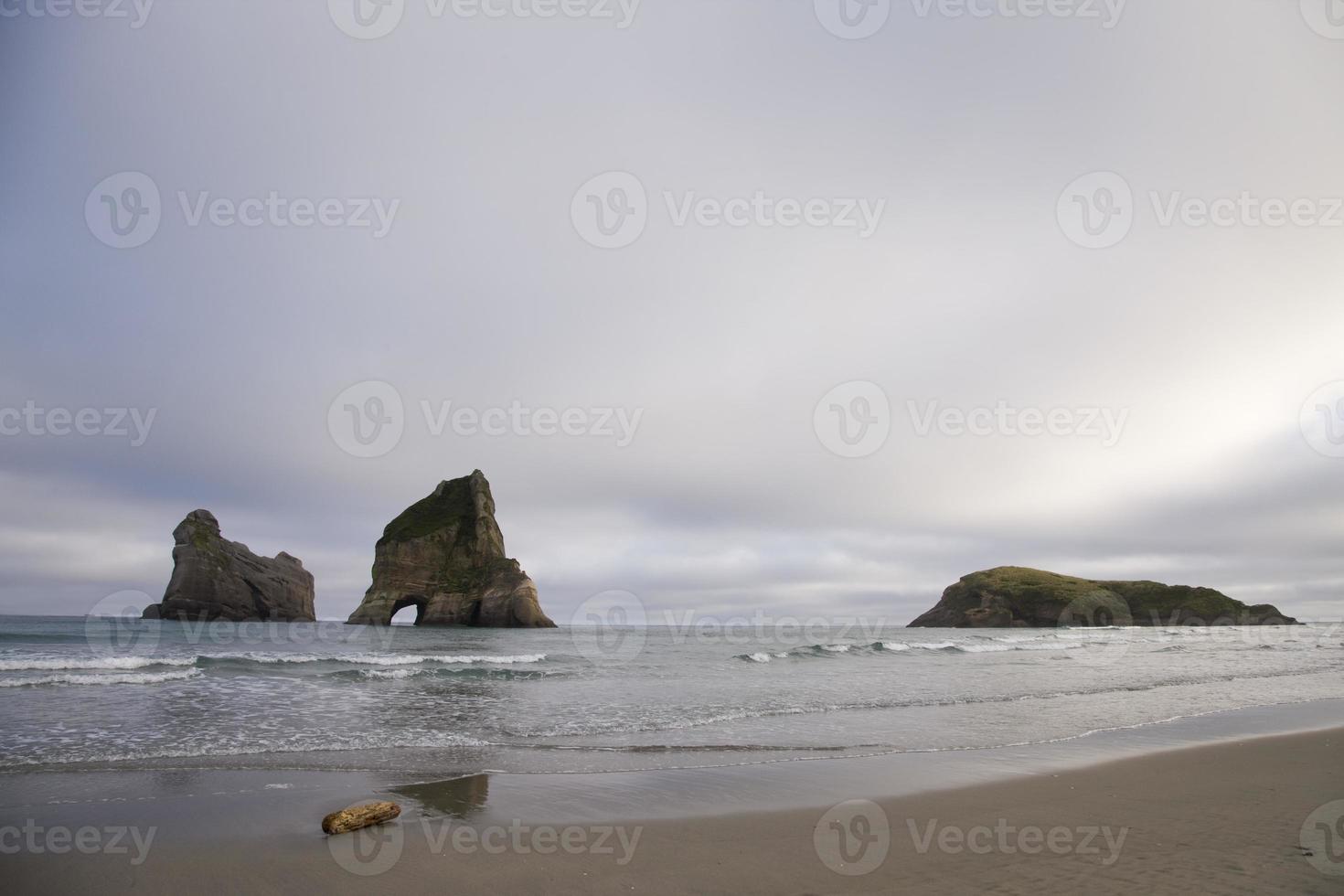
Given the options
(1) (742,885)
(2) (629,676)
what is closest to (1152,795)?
(1) (742,885)

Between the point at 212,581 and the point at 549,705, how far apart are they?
7340 centimetres

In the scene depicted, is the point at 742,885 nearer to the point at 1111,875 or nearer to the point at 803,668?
the point at 1111,875

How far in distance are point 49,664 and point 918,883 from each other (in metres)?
30.5

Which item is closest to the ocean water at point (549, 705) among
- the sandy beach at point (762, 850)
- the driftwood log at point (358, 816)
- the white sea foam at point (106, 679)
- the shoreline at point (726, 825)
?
the white sea foam at point (106, 679)

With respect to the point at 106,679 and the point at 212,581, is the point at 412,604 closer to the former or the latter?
the point at 212,581

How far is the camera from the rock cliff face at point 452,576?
244ft

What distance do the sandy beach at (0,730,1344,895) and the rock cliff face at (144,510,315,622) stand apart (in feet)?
257

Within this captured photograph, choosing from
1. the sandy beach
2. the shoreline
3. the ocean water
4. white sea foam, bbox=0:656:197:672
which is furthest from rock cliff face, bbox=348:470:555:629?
the sandy beach

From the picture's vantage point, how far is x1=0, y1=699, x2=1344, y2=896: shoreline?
19.1 ft

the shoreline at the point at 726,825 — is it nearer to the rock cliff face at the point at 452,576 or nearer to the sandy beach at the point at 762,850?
the sandy beach at the point at 762,850

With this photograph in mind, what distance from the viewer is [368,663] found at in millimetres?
27953

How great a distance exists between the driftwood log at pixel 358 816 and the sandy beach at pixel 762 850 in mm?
159

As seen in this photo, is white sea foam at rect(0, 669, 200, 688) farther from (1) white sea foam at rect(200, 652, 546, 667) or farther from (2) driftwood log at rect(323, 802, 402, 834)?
(2) driftwood log at rect(323, 802, 402, 834)

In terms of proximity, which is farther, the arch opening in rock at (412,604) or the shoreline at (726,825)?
the arch opening in rock at (412,604)
